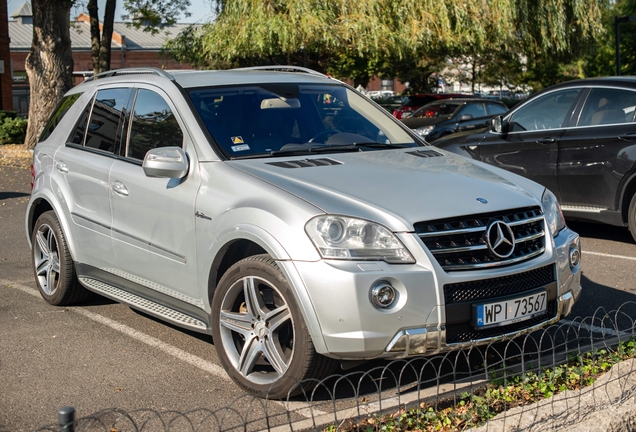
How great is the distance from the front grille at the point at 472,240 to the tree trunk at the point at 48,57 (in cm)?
1880

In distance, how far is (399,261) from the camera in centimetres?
400

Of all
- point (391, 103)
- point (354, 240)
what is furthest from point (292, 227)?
point (391, 103)

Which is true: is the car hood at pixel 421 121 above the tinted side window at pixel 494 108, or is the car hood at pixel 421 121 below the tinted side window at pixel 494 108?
below

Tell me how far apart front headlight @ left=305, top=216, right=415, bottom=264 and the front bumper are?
0.05 metres

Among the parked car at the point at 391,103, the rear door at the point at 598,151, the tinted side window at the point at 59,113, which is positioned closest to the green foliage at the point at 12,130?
the parked car at the point at 391,103

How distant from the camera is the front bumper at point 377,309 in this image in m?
3.91

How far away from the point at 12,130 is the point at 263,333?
75.1 feet

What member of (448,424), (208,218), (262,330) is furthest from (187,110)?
(448,424)

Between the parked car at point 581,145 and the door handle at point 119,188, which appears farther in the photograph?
the parked car at point 581,145

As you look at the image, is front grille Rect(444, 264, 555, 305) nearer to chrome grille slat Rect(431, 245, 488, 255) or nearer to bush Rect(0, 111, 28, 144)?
chrome grille slat Rect(431, 245, 488, 255)

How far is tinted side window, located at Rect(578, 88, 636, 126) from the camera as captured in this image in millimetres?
8484

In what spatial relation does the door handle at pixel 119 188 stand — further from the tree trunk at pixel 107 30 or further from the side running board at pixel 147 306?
the tree trunk at pixel 107 30

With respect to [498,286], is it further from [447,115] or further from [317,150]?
[447,115]

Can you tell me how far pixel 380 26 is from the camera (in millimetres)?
21672
